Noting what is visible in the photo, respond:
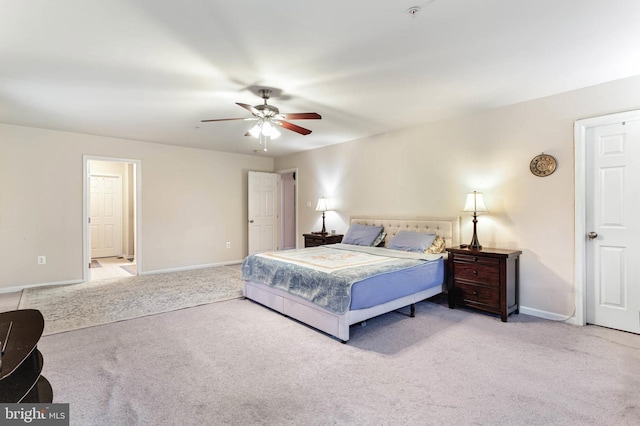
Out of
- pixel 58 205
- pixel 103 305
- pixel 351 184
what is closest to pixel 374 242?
pixel 351 184

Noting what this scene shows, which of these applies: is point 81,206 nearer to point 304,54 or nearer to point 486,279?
point 304,54

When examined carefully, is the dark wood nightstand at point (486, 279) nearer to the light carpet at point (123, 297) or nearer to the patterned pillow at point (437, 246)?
the patterned pillow at point (437, 246)

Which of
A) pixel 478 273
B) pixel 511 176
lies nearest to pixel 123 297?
pixel 478 273

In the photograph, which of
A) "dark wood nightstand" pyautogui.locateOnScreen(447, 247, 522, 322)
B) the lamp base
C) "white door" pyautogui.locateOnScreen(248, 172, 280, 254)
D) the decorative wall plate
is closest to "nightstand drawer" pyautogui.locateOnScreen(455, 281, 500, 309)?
"dark wood nightstand" pyautogui.locateOnScreen(447, 247, 522, 322)

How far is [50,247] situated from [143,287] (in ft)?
5.31

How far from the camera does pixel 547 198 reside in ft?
11.5

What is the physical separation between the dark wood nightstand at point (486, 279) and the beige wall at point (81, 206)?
4.65 metres

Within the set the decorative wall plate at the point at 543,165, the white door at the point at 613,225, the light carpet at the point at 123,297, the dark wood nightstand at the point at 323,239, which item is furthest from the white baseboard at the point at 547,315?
the light carpet at the point at 123,297

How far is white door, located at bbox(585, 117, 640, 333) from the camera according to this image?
3.08m

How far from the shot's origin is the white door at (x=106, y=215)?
7594mm

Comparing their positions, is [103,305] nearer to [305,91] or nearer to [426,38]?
[305,91]

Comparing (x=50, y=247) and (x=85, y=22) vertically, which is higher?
(x=85, y=22)

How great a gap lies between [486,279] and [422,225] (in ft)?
4.11

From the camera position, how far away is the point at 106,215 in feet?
25.5
